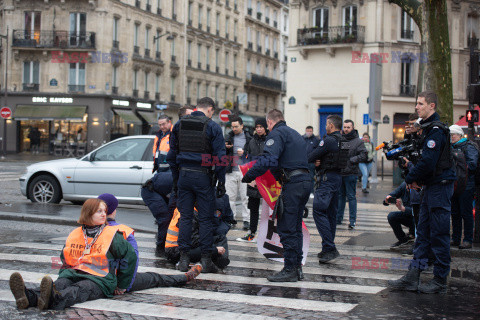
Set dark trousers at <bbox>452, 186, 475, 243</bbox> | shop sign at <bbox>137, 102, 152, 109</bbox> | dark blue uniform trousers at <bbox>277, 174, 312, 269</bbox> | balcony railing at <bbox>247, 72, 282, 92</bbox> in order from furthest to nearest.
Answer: balcony railing at <bbox>247, 72, 282, 92</bbox>, shop sign at <bbox>137, 102, 152, 109</bbox>, dark trousers at <bbox>452, 186, 475, 243</bbox>, dark blue uniform trousers at <bbox>277, 174, 312, 269</bbox>

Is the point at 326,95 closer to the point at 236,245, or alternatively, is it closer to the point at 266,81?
the point at 236,245

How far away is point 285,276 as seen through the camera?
7.47m

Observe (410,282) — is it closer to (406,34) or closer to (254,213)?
(254,213)

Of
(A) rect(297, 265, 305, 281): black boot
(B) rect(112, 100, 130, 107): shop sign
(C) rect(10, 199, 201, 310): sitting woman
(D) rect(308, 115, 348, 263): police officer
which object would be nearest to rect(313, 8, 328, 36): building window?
(B) rect(112, 100, 130, 107): shop sign

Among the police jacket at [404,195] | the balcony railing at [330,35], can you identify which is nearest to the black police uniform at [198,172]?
the police jacket at [404,195]

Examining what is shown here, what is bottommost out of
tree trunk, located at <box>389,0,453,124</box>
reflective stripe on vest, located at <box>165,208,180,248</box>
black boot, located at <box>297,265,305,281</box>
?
black boot, located at <box>297,265,305,281</box>

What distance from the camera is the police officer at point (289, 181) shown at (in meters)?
7.55

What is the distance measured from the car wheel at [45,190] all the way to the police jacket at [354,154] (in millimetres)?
6257

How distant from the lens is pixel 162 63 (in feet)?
187

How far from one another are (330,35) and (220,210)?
3196 cm

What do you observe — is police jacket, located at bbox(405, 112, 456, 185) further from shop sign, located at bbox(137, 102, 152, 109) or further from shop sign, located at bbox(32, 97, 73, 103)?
shop sign, located at bbox(137, 102, 152, 109)

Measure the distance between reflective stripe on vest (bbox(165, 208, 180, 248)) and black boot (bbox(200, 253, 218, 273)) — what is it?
536 mm

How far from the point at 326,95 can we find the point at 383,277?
103ft

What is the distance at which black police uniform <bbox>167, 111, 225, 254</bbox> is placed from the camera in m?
8.02
